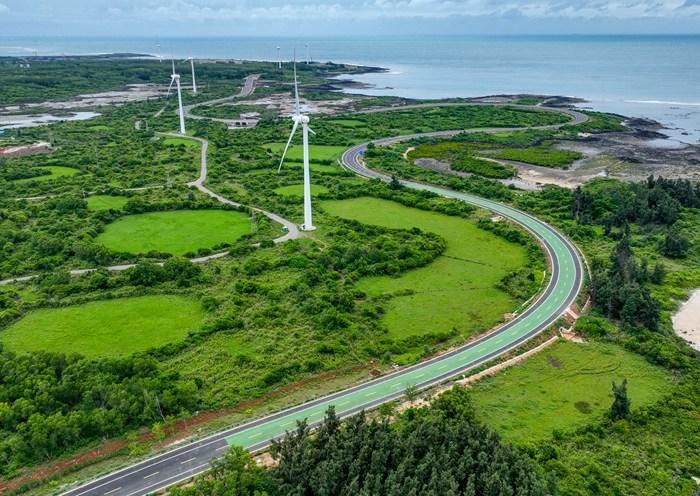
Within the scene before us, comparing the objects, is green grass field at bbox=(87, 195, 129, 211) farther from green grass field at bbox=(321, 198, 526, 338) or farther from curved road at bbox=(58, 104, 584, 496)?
curved road at bbox=(58, 104, 584, 496)

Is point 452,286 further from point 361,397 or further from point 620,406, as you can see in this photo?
point 620,406

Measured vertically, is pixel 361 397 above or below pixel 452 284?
below

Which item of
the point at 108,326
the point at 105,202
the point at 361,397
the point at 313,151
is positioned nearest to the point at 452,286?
the point at 361,397

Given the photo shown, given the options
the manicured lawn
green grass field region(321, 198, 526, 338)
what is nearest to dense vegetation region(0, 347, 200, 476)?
green grass field region(321, 198, 526, 338)

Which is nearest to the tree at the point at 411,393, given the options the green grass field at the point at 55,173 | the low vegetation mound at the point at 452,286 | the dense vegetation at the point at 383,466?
the dense vegetation at the point at 383,466

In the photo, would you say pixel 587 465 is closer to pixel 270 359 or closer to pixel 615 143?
pixel 270 359
